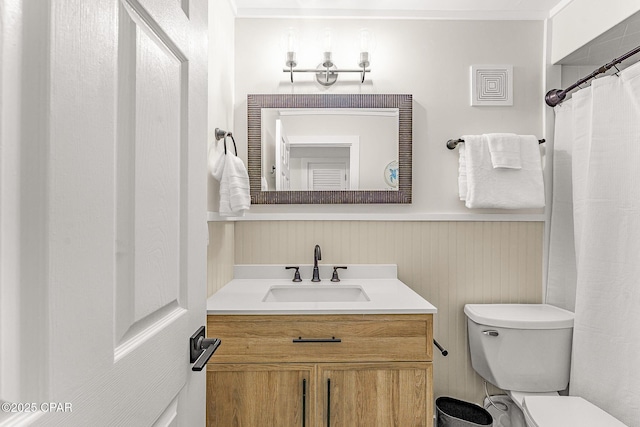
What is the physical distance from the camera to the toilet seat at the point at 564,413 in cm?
131

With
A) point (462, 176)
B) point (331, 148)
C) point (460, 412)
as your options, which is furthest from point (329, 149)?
point (460, 412)

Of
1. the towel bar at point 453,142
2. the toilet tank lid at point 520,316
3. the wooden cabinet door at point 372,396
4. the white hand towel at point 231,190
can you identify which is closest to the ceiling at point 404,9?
the towel bar at point 453,142

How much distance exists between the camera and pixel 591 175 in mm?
1556

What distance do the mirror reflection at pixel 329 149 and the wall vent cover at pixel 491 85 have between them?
453 millimetres

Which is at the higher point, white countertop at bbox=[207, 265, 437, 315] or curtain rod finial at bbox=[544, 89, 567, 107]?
curtain rod finial at bbox=[544, 89, 567, 107]

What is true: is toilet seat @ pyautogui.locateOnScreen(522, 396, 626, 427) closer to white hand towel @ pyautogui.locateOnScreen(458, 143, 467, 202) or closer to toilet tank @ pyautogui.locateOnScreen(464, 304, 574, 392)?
toilet tank @ pyautogui.locateOnScreen(464, 304, 574, 392)

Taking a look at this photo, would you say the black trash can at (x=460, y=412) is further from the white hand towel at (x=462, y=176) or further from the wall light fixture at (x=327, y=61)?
the wall light fixture at (x=327, y=61)

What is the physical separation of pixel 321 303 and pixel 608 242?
1.21m

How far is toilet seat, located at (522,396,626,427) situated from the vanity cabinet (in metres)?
0.40

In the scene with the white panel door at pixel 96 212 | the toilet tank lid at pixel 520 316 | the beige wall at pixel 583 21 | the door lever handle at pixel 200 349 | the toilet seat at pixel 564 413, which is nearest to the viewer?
the white panel door at pixel 96 212

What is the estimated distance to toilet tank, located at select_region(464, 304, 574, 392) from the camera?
165 cm

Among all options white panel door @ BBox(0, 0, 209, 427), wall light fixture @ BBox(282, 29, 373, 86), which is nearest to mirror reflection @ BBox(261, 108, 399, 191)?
wall light fixture @ BBox(282, 29, 373, 86)

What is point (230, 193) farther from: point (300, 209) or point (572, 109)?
point (572, 109)

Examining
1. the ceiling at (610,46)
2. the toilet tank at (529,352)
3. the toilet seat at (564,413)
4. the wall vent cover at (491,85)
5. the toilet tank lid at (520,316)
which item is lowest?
the toilet seat at (564,413)
